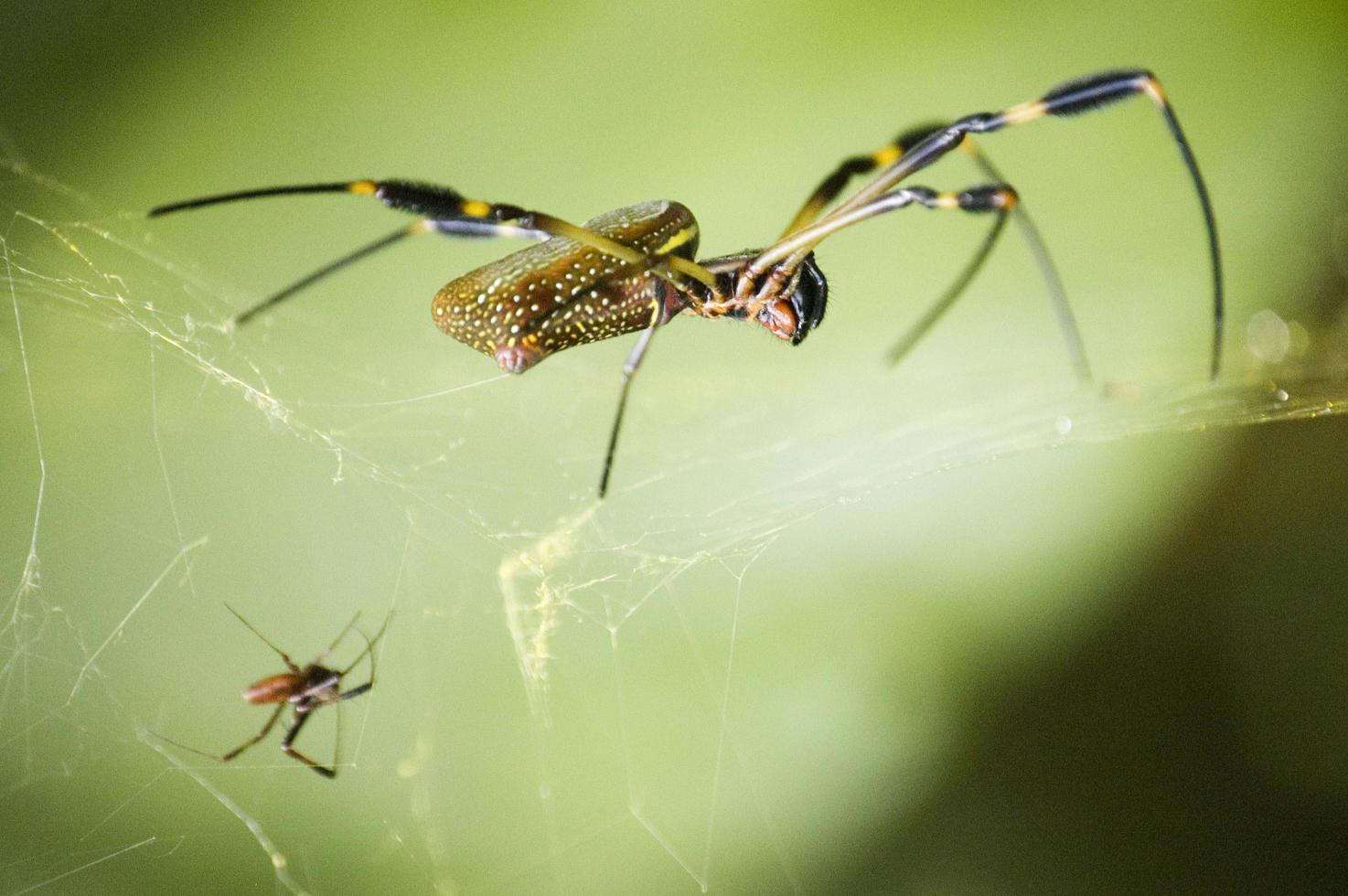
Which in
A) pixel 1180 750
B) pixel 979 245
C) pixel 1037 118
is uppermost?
pixel 1037 118

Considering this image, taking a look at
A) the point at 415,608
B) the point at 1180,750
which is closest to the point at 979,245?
the point at 1180,750

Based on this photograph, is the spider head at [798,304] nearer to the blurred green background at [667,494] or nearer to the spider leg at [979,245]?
the spider leg at [979,245]

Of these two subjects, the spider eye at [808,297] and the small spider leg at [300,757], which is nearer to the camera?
the small spider leg at [300,757]

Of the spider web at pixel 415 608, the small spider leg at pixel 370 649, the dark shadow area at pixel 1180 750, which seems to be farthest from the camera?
the dark shadow area at pixel 1180 750

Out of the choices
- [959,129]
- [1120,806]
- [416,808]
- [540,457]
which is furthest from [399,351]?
[1120,806]

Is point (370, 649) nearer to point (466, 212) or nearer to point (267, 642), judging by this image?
point (267, 642)

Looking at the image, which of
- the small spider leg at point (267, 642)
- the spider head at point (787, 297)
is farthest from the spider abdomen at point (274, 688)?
the spider head at point (787, 297)
